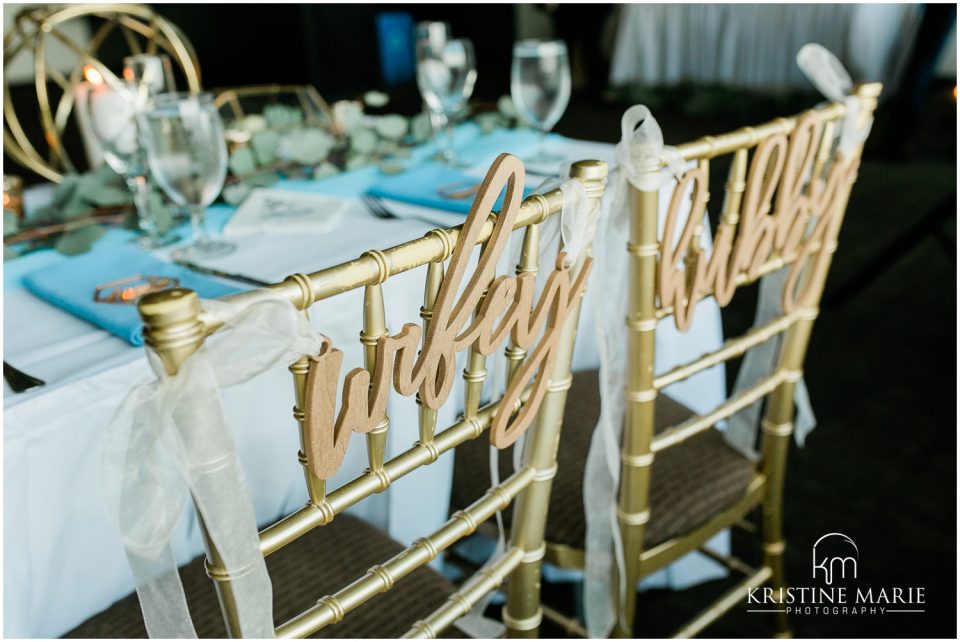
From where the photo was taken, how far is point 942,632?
1.40 metres

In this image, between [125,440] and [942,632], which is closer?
[125,440]

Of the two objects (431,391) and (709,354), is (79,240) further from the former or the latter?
(709,354)

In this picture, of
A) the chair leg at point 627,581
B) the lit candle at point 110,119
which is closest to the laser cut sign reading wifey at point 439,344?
the chair leg at point 627,581

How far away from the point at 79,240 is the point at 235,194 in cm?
24

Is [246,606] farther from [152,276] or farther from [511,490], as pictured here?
[152,276]

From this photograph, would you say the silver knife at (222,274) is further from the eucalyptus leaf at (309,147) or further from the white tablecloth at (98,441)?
the eucalyptus leaf at (309,147)

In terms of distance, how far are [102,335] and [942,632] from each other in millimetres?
1428

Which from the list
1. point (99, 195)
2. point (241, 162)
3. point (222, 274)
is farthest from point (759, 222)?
point (99, 195)

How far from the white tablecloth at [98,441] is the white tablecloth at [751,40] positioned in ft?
13.2

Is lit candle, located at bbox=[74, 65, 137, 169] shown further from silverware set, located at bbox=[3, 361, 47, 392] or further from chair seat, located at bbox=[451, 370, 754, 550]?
chair seat, located at bbox=[451, 370, 754, 550]

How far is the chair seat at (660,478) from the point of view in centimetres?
101

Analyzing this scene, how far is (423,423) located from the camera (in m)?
0.63

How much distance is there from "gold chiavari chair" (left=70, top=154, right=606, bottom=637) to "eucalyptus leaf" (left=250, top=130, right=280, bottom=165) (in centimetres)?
68

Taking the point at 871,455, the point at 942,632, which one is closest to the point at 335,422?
the point at 942,632
